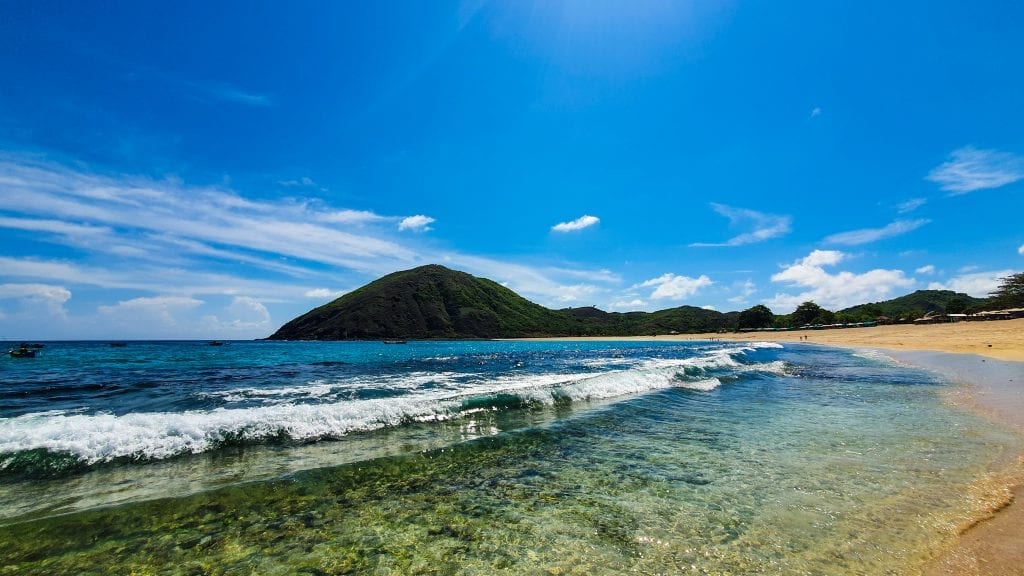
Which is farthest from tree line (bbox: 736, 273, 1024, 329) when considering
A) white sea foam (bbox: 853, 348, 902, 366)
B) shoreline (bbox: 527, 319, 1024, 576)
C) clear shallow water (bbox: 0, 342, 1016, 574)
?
clear shallow water (bbox: 0, 342, 1016, 574)

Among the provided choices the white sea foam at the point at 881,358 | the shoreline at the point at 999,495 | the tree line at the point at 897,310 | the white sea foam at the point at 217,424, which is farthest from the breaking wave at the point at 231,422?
the tree line at the point at 897,310

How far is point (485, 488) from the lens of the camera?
7125mm

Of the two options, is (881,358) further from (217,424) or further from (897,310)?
(897,310)

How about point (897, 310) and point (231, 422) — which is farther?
point (897, 310)

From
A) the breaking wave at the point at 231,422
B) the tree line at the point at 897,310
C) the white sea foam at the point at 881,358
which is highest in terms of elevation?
the tree line at the point at 897,310

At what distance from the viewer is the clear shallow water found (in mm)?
4871

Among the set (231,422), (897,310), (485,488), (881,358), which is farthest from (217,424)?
(897,310)

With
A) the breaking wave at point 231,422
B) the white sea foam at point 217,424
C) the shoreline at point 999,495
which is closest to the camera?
the shoreline at point 999,495

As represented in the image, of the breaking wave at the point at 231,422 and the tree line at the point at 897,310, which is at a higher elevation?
the tree line at the point at 897,310

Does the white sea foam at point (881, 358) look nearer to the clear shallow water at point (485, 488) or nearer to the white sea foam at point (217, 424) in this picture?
the clear shallow water at point (485, 488)

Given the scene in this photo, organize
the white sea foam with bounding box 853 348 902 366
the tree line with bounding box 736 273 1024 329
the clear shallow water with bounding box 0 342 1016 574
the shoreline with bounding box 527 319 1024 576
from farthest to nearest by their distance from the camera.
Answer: the tree line with bounding box 736 273 1024 329
the white sea foam with bounding box 853 348 902 366
the clear shallow water with bounding box 0 342 1016 574
the shoreline with bounding box 527 319 1024 576

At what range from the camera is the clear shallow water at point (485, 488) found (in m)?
4.87

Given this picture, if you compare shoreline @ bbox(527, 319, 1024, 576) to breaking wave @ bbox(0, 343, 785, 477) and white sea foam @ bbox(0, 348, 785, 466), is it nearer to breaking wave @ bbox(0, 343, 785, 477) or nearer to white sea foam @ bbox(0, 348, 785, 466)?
breaking wave @ bbox(0, 343, 785, 477)

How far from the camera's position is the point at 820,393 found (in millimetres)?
18328
